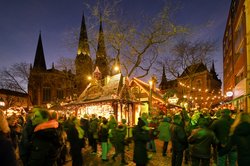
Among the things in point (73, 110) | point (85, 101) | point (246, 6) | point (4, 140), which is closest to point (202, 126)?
point (4, 140)

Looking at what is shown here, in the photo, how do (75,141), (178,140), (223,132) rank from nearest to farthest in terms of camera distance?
1. (223,132)
2. (178,140)
3. (75,141)

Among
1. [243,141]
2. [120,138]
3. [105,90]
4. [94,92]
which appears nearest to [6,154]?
[243,141]

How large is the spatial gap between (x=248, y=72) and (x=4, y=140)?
22.8 metres

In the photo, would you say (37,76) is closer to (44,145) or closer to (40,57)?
(40,57)

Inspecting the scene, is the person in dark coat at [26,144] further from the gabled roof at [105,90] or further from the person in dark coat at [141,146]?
the gabled roof at [105,90]

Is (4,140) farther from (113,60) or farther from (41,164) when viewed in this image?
(113,60)

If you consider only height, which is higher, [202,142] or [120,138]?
[202,142]

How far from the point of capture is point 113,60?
1041 inches

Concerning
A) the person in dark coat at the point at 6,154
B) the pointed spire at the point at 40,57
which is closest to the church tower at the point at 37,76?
the pointed spire at the point at 40,57

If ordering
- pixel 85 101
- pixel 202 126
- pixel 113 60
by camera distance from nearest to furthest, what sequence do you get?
pixel 202 126 < pixel 85 101 < pixel 113 60

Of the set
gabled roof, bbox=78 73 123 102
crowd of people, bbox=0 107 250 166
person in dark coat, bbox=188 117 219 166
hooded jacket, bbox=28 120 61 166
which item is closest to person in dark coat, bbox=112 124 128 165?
crowd of people, bbox=0 107 250 166

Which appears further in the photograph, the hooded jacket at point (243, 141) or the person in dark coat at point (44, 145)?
the hooded jacket at point (243, 141)

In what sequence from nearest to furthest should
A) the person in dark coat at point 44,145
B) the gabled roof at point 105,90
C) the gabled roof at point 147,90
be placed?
the person in dark coat at point 44,145 → the gabled roof at point 105,90 → the gabled roof at point 147,90

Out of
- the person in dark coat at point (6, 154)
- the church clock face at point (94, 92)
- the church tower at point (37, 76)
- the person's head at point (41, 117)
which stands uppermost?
the church tower at point (37, 76)
